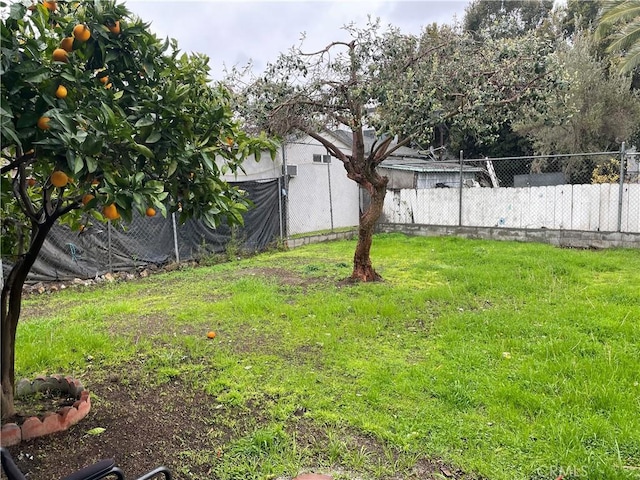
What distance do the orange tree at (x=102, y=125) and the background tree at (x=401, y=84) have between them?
2974mm

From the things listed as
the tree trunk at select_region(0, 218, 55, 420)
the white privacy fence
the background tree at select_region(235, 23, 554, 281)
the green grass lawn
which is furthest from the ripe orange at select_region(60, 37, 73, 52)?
the white privacy fence

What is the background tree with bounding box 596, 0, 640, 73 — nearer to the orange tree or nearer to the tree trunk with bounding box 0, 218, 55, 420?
the orange tree

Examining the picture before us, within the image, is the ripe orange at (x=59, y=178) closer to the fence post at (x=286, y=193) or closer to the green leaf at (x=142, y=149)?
the green leaf at (x=142, y=149)

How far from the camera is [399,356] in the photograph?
11.6 feet

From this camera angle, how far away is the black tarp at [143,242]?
21.1 feet

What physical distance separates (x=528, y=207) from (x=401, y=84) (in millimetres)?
5429

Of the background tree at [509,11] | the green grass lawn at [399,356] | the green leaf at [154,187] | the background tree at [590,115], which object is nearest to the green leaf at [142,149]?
the green leaf at [154,187]

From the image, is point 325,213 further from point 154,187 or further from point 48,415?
point 154,187

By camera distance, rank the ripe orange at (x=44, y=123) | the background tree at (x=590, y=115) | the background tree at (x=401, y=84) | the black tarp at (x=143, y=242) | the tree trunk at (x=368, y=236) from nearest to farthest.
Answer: the ripe orange at (x=44, y=123), the background tree at (x=401, y=84), the tree trunk at (x=368, y=236), the black tarp at (x=143, y=242), the background tree at (x=590, y=115)

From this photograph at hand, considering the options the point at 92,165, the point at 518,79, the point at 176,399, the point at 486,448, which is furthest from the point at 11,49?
the point at 518,79

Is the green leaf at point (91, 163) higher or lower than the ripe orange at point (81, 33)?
lower

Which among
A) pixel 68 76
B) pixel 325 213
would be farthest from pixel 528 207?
pixel 68 76

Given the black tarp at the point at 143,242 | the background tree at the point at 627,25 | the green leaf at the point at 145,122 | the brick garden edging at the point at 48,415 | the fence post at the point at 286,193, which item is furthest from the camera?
the background tree at the point at 627,25

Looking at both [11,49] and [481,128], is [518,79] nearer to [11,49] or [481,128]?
[481,128]
